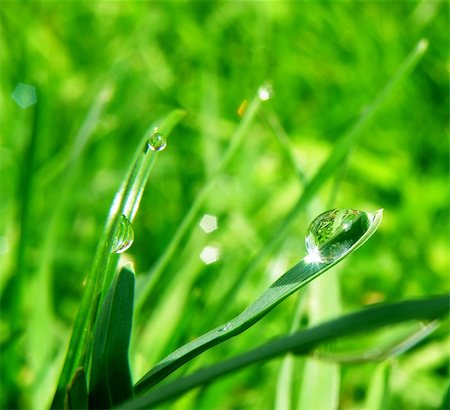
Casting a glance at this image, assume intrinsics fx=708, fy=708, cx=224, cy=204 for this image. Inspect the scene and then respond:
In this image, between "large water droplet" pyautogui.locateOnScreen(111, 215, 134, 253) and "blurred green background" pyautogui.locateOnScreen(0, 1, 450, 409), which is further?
"blurred green background" pyautogui.locateOnScreen(0, 1, 450, 409)

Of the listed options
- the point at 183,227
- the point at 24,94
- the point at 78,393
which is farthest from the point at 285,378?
the point at 24,94

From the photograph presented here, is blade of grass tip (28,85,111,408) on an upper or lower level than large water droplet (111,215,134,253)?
upper

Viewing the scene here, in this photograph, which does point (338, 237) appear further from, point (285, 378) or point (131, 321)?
point (285, 378)

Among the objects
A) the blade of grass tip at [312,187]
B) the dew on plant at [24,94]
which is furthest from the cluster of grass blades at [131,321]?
the dew on plant at [24,94]

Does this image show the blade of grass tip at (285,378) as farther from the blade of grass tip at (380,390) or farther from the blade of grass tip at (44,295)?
the blade of grass tip at (44,295)

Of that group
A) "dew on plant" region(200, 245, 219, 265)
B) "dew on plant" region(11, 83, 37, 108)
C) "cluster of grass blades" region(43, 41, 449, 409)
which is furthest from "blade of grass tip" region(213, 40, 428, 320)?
"dew on plant" region(11, 83, 37, 108)

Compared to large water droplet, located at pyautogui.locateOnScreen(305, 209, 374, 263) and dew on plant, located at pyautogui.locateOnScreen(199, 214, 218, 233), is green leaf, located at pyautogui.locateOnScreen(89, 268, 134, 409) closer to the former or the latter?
large water droplet, located at pyautogui.locateOnScreen(305, 209, 374, 263)
